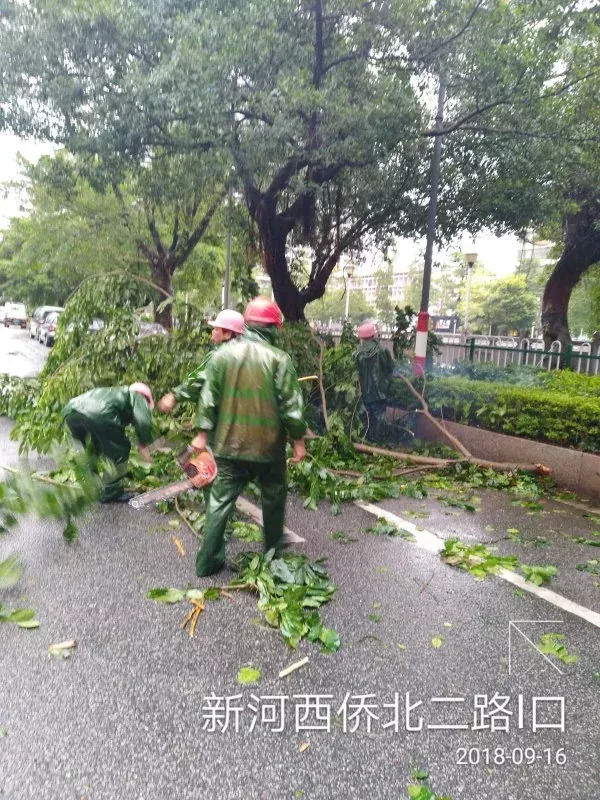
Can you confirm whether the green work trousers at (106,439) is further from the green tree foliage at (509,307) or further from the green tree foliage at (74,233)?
the green tree foliage at (509,307)

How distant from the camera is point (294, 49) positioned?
8.33 metres

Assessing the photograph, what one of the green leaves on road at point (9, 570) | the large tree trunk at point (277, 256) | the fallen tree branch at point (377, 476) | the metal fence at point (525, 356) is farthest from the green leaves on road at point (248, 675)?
the large tree trunk at point (277, 256)

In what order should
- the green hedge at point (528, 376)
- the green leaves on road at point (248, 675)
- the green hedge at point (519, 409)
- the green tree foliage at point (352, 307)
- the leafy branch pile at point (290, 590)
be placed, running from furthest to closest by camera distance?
1. the green tree foliage at point (352, 307)
2. the green hedge at point (528, 376)
3. the green hedge at point (519, 409)
4. the leafy branch pile at point (290, 590)
5. the green leaves on road at point (248, 675)

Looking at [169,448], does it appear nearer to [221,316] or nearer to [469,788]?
[221,316]

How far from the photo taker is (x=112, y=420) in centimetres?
531

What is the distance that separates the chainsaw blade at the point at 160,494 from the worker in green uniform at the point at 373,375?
3.32 metres

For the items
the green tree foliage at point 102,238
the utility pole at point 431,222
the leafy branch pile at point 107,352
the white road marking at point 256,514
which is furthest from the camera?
the green tree foliage at point 102,238

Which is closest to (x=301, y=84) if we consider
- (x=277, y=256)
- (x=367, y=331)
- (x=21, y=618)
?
(x=367, y=331)

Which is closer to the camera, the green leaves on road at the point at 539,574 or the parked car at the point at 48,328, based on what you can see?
the green leaves on road at the point at 539,574

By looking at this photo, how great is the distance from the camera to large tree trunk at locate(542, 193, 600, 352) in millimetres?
14539

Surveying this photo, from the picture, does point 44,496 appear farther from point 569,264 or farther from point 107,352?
point 569,264

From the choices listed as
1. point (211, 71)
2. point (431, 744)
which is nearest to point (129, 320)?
point (211, 71)

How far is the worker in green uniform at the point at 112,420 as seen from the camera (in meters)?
5.24

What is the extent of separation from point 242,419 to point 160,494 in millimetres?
1852
